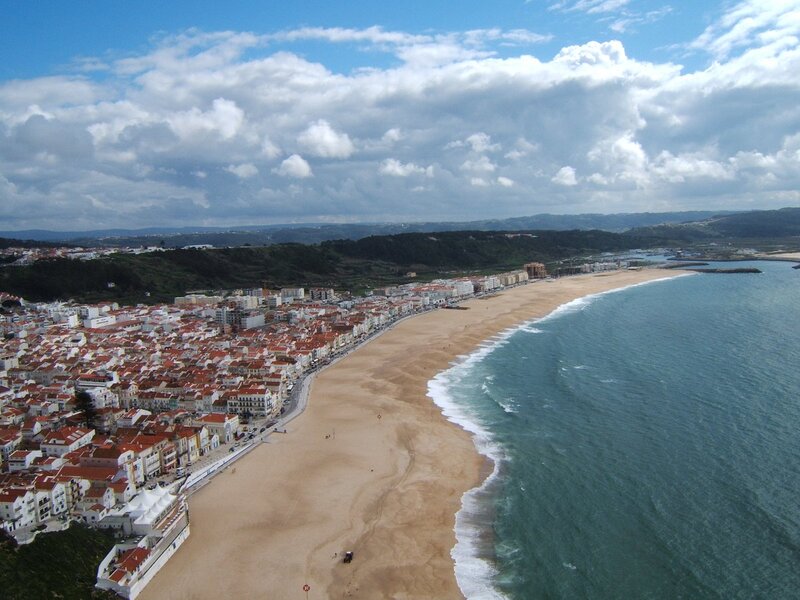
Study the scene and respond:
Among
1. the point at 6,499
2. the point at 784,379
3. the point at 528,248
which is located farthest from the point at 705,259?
the point at 6,499

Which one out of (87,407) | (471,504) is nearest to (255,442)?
(87,407)

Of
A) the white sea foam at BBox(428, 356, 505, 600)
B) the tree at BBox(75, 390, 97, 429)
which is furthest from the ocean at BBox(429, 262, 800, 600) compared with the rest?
the tree at BBox(75, 390, 97, 429)

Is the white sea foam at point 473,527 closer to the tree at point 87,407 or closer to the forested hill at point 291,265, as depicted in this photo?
the tree at point 87,407

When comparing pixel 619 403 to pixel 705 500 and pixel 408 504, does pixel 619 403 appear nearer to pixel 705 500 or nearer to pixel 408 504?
pixel 705 500

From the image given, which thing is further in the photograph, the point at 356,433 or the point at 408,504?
the point at 356,433

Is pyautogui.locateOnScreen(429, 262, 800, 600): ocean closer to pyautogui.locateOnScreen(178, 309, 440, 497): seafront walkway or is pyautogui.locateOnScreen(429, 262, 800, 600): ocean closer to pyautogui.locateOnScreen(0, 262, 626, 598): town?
pyautogui.locateOnScreen(178, 309, 440, 497): seafront walkway
